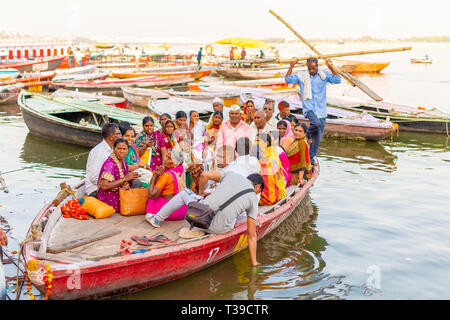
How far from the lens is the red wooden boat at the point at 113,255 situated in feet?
15.1

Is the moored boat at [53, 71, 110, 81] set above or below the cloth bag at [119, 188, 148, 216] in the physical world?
above

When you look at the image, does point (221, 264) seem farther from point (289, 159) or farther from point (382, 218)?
point (382, 218)

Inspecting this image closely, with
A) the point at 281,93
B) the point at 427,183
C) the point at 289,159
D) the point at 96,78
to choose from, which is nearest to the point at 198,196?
the point at 289,159

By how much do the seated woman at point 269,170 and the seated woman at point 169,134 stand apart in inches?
62.4

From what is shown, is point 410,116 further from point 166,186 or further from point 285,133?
point 166,186

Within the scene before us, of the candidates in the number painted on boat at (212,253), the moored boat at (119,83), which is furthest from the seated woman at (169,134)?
the moored boat at (119,83)

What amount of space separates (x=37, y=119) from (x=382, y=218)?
29.8ft

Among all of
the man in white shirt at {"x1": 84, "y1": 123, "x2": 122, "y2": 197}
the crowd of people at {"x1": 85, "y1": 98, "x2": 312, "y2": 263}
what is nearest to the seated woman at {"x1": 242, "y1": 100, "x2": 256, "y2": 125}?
the crowd of people at {"x1": 85, "y1": 98, "x2": 312, "y2": 263}

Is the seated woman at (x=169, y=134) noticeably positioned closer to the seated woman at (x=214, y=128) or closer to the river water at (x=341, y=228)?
the seated woman at (x=214, y=128)

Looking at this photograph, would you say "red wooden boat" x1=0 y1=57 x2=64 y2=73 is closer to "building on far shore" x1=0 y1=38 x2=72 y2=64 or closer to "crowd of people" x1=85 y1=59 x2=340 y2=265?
"building on far shore" x1=0 y1=38 x2=72 y2=64

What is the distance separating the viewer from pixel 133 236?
5.29m

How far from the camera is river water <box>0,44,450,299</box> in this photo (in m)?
5.68

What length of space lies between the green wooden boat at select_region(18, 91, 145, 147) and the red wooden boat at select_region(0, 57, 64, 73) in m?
15.4

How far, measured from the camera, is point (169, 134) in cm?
775
